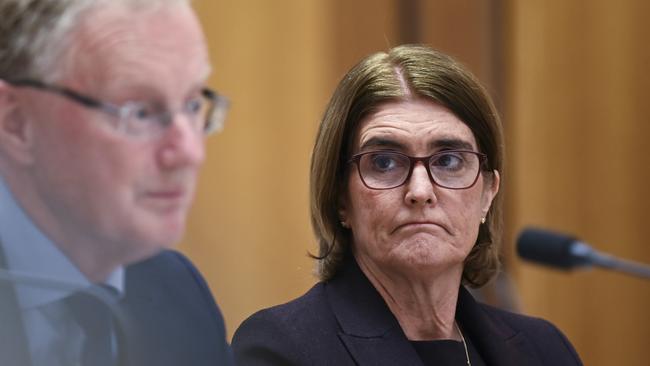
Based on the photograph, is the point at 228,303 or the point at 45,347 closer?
the point at 45,347

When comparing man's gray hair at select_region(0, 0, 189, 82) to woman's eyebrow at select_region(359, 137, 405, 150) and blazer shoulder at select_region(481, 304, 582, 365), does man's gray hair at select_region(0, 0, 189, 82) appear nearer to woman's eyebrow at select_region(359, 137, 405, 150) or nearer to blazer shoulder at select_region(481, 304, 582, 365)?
woman's eyebrow at select_region(359, 137, 405, 150)

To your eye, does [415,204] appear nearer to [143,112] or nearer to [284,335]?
[284,335]

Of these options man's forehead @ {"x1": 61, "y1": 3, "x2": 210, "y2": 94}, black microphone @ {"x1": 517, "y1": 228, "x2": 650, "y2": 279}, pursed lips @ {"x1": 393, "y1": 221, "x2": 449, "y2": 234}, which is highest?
man's forehead @ {"x1": 61, "y1": 3, "x2": 210, "y2": 94}

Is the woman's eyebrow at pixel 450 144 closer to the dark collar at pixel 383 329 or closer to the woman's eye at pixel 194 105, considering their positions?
the dark collar at pixel 383 329

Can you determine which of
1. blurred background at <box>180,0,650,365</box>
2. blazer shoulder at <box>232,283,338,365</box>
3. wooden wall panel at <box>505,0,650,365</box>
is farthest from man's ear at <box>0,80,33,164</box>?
wooden wall panel at <box>505,0,650,365</box>

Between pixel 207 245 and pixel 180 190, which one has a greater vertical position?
pixel 180 190

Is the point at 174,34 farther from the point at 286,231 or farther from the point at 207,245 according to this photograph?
the point at 286,231

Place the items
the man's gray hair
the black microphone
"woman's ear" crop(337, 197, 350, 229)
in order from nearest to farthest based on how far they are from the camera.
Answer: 1. the man's gray hair
2. the black microphone
3. "woman's ear" crop(337, 197, 350, 229)

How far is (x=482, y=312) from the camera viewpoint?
2076mm

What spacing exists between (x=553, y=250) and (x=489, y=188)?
243mm

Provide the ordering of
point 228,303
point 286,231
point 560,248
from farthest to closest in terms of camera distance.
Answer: point 286,231, point 228,303, point 560,248

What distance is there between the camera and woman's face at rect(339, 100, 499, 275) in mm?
1844

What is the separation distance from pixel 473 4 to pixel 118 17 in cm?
300

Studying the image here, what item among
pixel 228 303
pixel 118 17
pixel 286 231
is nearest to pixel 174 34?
pixel 118 17
